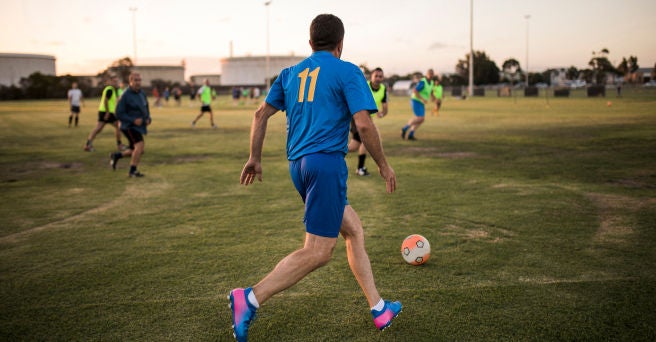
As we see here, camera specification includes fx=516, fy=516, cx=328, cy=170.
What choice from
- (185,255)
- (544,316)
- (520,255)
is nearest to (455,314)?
(544,316)

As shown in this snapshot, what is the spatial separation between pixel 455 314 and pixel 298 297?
1344 millimetres

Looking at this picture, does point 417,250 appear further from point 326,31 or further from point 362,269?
point 326,31

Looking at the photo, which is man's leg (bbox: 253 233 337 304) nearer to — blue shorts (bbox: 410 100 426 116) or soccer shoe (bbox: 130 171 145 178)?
soccer shoe (bbox: 130 171 145 178)

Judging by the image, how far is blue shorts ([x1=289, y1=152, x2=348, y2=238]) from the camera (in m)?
3.41

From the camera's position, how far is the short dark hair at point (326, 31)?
11.5 feet

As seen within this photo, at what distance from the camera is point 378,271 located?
5.12 m

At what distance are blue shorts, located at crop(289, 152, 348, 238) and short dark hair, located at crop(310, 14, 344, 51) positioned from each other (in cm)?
76

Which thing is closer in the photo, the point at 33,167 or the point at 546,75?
the point at 33,167

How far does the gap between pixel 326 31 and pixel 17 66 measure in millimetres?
111533

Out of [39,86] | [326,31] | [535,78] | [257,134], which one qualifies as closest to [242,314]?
[257,134]

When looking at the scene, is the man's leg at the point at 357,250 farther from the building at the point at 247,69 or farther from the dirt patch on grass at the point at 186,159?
the building at the point at 247,69

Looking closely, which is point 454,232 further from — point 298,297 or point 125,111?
point 125,111

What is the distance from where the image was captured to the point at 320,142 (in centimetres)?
346

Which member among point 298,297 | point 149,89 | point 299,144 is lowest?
point 298,297
